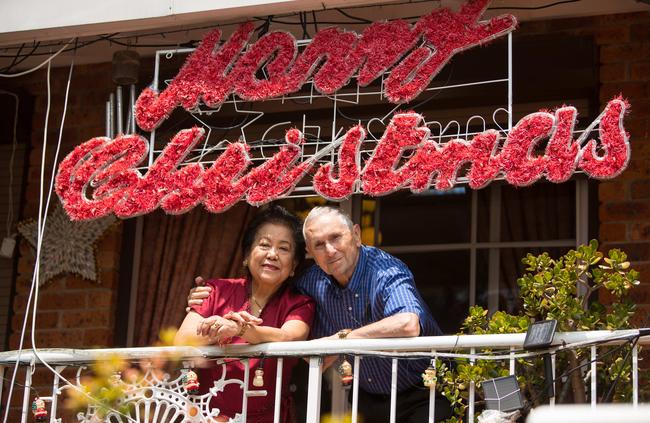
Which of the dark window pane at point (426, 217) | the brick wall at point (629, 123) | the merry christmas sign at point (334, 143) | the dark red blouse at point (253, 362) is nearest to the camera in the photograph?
the dark red blouse at point (253, 362)

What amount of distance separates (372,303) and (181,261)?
7.54 feet

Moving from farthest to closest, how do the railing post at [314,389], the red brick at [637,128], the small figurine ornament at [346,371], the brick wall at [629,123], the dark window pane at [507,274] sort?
the dark window pane at [507,274]
the red brick at [637,128]
the brick wall at [629,123]
the railing post at [314,389]
the small figurine ornament at [346,371]

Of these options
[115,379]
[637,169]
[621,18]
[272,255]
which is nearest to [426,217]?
[637,169]

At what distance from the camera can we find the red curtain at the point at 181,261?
7688 mm

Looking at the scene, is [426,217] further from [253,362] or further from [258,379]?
[258,379]

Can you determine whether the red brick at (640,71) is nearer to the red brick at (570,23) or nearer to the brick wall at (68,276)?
the red brick at (570,23)

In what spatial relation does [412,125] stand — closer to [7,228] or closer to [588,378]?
[588,378]

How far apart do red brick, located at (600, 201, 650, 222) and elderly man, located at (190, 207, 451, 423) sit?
1651 millimetres

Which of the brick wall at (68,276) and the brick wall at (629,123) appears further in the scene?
the brick wall at (68,276)

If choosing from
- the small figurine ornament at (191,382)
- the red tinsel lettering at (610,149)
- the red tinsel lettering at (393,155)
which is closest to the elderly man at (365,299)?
the red tinsel lettering at (393,155)

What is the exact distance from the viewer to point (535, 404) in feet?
16.9

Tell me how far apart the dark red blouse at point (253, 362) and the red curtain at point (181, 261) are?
1.47 m

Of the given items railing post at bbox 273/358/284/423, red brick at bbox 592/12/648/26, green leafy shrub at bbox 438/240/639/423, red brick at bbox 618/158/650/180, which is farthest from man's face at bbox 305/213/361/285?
red brick at bbox 592/12/648/26

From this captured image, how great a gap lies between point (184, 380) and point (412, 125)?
68.6 inches
